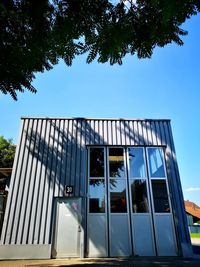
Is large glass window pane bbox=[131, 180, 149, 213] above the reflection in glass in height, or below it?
below

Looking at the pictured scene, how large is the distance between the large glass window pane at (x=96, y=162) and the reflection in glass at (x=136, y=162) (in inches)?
49.5

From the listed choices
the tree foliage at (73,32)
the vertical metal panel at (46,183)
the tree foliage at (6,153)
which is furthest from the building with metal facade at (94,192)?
the tree foliage at (6,153)

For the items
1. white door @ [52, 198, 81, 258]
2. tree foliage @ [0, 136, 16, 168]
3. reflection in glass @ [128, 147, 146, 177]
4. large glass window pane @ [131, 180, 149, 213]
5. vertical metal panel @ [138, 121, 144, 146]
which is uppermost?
tree foliage @ [0, 136, 16, 168]

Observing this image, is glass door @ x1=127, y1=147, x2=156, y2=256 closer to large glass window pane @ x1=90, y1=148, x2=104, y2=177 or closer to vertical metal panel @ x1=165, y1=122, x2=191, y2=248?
vertical metal panel @ x1=165, y1=122, x2=191, y2=248

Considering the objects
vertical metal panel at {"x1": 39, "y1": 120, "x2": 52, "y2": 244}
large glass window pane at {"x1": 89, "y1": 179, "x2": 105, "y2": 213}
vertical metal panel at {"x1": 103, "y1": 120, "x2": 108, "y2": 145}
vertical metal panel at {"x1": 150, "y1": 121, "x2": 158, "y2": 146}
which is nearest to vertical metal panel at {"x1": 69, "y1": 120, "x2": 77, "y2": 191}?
large glass window pane at {"x1": 89, "y1": 179, "x2": 105, "y2": 213}

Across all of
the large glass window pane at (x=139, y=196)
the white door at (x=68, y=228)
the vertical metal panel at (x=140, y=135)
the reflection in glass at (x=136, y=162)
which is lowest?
the white door at (x=68, y=228)

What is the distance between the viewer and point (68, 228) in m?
8.25

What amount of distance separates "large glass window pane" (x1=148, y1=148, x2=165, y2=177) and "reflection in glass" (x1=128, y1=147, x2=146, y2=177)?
1.17ft

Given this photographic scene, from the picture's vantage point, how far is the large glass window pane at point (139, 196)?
859 cm

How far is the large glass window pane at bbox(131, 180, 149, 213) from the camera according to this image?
8.59m

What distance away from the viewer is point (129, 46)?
86.6 inches

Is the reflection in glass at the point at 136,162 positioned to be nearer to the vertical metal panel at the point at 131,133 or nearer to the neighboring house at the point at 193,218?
the vertical metal panel at the point at 131,133

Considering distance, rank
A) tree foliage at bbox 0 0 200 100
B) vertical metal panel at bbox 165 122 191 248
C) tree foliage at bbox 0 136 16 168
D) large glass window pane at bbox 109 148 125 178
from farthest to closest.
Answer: tree foliage at bbox 0 136 16 168
large glass window pane at bbox 109 148 125 178
vertical metal panel at bbox 165 122 191 248
tree foliage at bbox 0 0 200 100

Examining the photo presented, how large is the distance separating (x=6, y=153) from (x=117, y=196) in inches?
650
